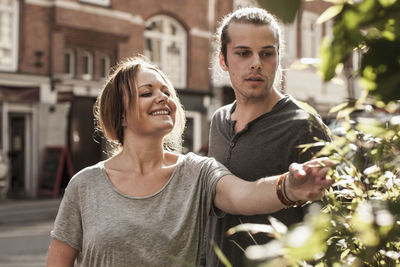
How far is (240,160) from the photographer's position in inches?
80.0

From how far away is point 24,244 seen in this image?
7.71m

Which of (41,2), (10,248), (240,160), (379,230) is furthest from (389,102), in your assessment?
(41,2)

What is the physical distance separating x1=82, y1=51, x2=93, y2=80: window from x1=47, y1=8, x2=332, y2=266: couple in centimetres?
1358

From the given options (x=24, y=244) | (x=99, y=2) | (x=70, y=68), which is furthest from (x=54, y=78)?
(x=24, y=244)

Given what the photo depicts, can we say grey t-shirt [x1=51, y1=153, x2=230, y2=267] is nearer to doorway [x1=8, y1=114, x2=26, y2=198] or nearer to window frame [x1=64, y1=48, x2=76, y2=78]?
doorway [x1=8, y1=114, x2=26, y2=198]

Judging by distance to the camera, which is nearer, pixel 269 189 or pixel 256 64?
pixel 269 189

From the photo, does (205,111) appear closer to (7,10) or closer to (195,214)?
(7,10)

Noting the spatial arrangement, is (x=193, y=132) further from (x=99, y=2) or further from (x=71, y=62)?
(x=99, y=2)

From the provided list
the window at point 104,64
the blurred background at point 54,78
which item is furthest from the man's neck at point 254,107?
the window at point 104,64

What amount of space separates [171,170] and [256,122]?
0.35 metres

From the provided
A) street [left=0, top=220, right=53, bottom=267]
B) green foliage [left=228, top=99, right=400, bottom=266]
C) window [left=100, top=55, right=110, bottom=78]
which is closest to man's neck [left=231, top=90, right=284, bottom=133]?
green foliage [left=228, top=99, right=400, bottom=266]

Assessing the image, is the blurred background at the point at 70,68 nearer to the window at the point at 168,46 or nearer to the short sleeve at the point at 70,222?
the window at the point at 168,46

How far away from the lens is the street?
6574mm

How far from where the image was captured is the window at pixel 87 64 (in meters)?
15.4
